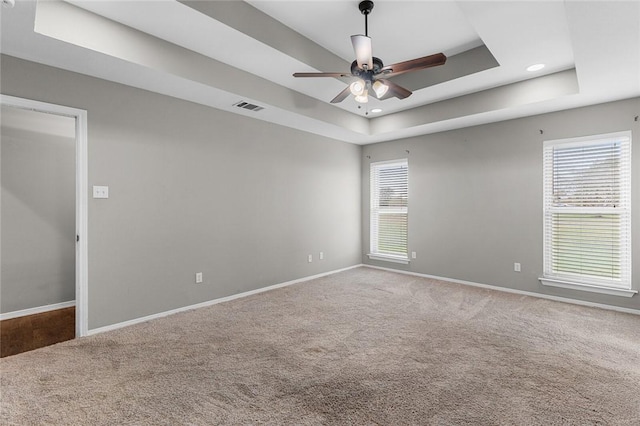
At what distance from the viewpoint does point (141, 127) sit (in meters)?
3.32

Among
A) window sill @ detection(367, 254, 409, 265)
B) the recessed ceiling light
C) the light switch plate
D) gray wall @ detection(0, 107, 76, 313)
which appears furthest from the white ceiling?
window sill @ detection(367, 254, 409, 265)

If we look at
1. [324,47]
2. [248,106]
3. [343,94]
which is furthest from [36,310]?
[324,47]

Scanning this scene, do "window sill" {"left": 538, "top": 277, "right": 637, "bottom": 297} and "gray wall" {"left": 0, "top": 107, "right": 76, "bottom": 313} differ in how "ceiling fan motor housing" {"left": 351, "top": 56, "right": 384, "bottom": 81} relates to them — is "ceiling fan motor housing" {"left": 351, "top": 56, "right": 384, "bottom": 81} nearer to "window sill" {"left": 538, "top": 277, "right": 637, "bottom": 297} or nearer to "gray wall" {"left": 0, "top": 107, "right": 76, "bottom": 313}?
"window sill" {"left": 538, "top": 277, "right": 637, "bottom": 297}

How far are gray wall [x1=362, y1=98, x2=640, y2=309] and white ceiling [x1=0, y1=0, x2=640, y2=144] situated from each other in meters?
0.28

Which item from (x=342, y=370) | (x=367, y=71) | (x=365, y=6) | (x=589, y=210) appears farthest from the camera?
(x=589, y=210)

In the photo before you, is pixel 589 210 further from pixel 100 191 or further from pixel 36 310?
pixel 36 310

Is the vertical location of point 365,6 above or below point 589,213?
above

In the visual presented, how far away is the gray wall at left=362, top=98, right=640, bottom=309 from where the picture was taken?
3812 mm

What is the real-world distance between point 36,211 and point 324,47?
3952 millimetres

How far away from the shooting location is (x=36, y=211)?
3754 mm

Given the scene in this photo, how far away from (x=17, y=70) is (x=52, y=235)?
7.01 feet

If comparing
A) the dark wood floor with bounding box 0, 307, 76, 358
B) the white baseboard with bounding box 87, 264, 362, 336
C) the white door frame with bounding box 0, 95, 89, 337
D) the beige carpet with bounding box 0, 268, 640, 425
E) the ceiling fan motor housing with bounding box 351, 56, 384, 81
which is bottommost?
the dark wood floor with bounding box 0, 307, 76, 358

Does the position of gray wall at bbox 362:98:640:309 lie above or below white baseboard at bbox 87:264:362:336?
above

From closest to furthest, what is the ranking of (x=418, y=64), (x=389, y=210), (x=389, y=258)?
(x=418, y=64)
(x=389, y=258)
(x=389, y=210)
